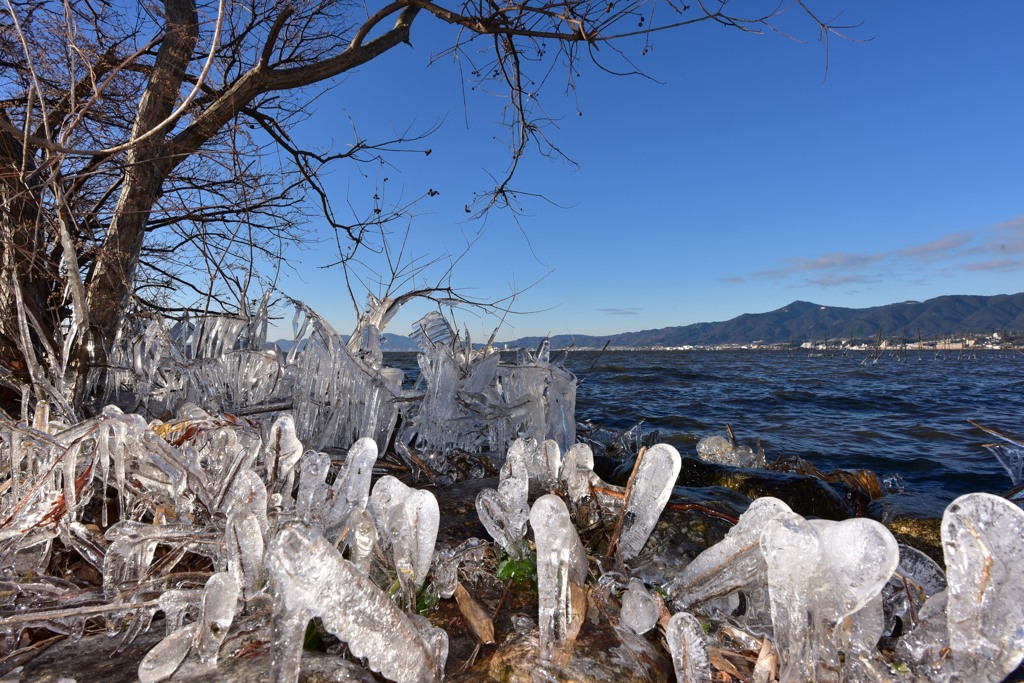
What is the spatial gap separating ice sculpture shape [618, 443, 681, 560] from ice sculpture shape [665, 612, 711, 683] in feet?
1.27

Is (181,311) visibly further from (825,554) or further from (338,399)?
(825,554)

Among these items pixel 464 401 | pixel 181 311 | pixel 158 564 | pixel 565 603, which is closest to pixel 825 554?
pixel 565 603

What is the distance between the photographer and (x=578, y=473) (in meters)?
1.82

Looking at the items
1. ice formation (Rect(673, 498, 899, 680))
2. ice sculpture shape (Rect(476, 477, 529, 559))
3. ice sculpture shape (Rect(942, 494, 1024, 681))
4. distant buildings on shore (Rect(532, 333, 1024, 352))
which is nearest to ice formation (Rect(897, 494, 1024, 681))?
ice sculpture shape (Rect(942, 494, 1024, 681))

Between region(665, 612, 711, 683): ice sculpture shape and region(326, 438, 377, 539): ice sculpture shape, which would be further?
region(326, 438, 377, 539): ice sculpture shape

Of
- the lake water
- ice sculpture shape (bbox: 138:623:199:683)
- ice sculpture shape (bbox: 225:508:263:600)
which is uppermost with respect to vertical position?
ice sculpture shape (bbox: 225:508:263:600)

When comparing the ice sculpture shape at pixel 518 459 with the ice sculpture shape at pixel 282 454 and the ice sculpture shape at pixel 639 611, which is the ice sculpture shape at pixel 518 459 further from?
the ice sculpture shape at pixel 282 454

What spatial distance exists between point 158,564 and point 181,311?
4294mm

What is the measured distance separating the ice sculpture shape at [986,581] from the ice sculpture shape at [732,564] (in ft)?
0.95

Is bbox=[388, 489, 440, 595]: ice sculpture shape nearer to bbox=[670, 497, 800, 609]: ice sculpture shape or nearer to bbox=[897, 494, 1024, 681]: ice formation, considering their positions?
bbox=[670, 497, 800, 609]: ice sculpture shape

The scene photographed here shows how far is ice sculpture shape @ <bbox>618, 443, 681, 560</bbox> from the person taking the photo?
1.44 meters

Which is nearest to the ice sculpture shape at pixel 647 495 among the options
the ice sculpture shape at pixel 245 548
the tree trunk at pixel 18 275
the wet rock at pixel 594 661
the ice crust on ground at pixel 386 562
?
the ice crust on ground at pixel 386 562

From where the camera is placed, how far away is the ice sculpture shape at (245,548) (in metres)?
1.06

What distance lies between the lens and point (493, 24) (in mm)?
2947
